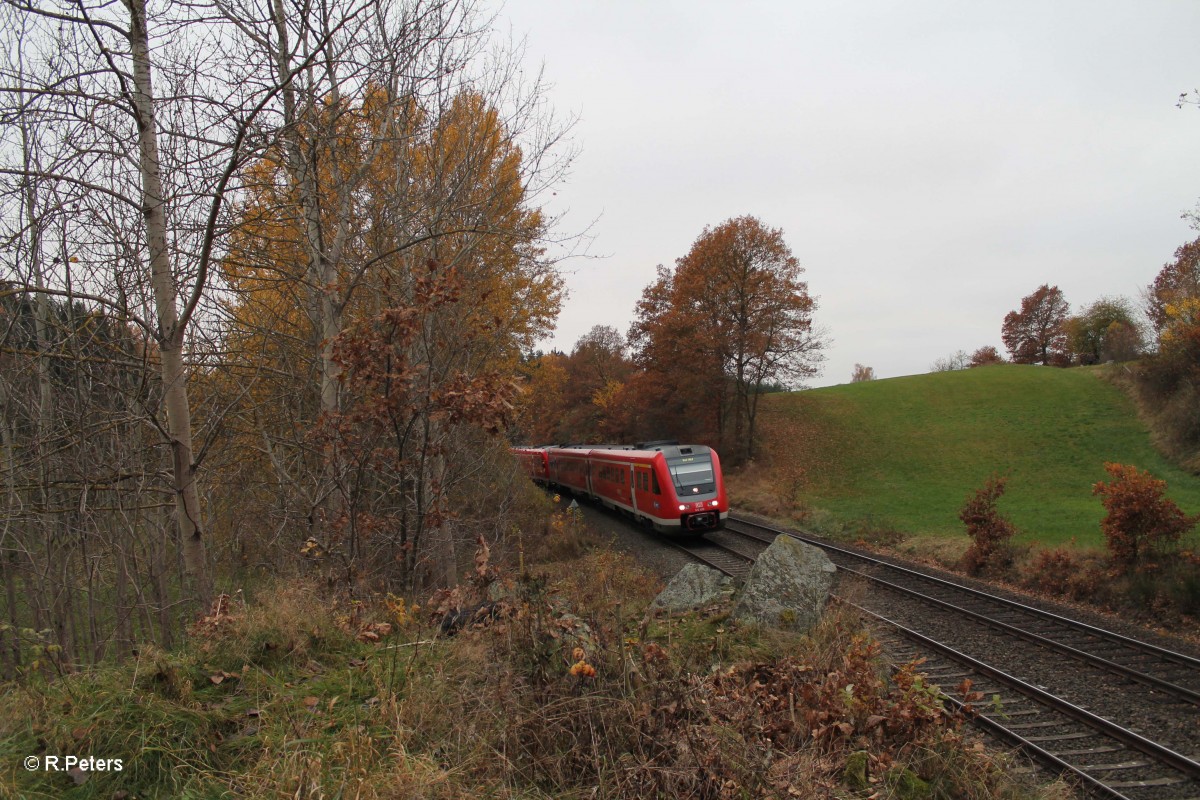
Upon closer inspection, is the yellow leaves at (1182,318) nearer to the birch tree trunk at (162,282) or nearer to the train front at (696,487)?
the train front at (696,487)

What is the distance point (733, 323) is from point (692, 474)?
16255mm

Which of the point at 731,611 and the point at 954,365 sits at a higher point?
the point at 954,365

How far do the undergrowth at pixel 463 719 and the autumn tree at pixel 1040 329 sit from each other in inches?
3138

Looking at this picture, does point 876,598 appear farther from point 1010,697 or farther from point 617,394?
point 617,394

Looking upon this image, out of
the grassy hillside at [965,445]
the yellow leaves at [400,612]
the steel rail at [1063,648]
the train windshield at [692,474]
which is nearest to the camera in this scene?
the yellow leaves at [400,612]

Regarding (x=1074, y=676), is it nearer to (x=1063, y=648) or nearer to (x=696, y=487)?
(x=1063, y=648)

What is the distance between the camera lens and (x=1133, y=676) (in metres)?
8.01

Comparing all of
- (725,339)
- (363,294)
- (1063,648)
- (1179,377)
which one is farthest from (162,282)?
(1179,377)

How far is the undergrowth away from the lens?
2891 millimetres

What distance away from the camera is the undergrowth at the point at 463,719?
289cm

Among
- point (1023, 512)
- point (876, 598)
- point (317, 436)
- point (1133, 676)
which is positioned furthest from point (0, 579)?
point (1023, 512)

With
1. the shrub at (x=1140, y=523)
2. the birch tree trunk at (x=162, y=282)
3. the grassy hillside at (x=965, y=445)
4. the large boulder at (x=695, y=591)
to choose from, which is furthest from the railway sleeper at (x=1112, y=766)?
the grassy hillside at (x=965, y=445)

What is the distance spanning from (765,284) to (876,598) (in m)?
22.3

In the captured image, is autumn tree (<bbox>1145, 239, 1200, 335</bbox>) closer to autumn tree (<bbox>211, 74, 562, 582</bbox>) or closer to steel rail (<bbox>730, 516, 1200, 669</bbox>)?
steel rail (<bbox>730, 516, 1200, 669</bbox>)
